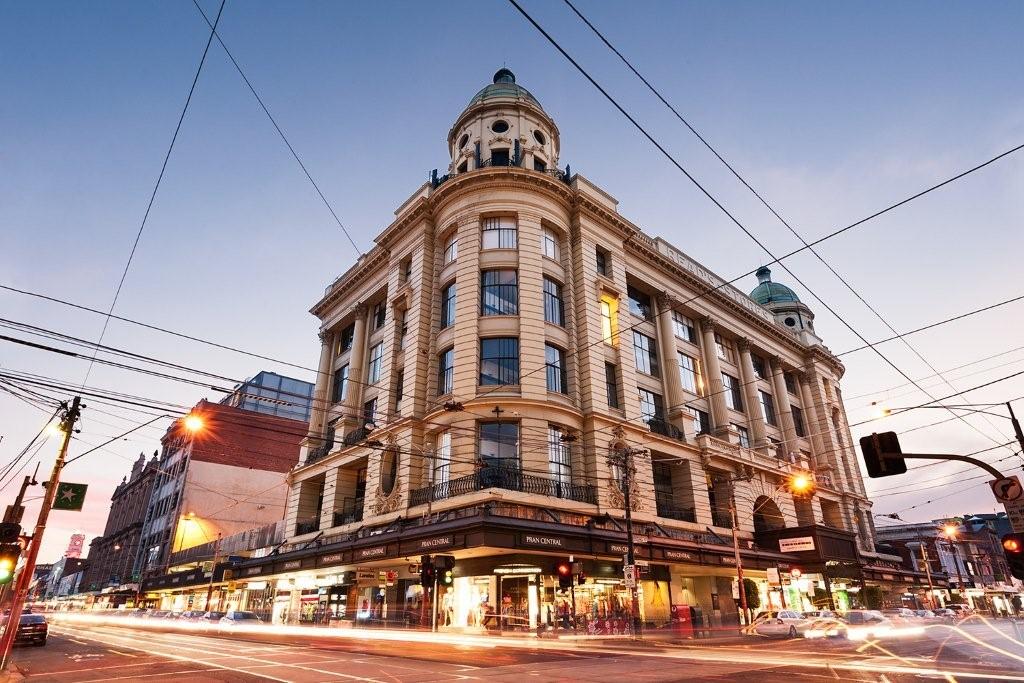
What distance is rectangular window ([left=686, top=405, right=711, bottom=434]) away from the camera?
42.1m

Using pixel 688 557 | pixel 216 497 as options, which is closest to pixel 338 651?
pixel 688 557

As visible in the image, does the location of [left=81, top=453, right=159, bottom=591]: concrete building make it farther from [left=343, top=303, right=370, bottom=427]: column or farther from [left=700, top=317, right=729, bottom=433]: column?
[left=700, top=317, right=729, bottom=433]: column

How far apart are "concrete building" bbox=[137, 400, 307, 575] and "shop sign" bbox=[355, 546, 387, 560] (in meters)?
40.6

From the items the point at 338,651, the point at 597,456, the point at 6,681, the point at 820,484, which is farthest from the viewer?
the point at 820,484

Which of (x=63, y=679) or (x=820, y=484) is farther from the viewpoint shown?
(x=820, y=484)

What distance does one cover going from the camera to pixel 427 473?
107 ft

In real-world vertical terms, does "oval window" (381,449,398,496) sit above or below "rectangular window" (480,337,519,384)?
below

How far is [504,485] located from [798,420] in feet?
127


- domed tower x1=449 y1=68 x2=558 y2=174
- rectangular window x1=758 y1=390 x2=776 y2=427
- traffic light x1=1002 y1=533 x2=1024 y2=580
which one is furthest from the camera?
rectangular window x1=758 y1=390 x2=776 y2=427

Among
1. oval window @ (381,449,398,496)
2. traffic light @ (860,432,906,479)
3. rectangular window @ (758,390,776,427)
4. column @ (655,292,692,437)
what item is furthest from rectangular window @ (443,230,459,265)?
rectangular window @ (758,390,776,427)

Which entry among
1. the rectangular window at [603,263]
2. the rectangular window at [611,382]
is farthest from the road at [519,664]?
the rectangular window at [603,263]

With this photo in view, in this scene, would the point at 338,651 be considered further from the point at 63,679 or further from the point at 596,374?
the point at 596,374

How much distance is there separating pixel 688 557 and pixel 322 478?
26.2 metres

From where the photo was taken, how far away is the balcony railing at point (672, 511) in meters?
35.9
